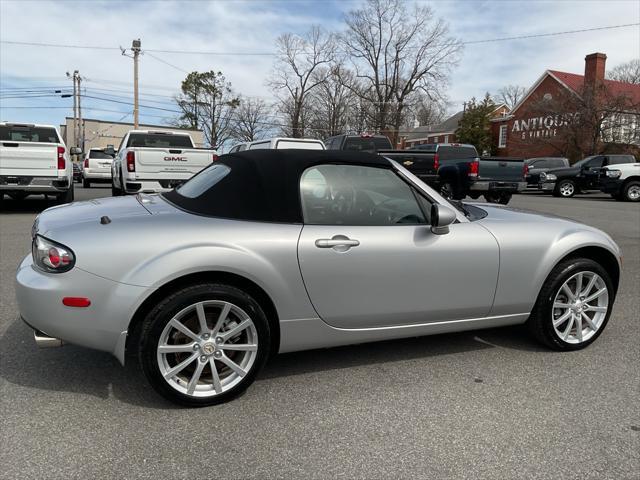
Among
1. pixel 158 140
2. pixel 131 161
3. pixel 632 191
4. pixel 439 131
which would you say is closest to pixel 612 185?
pixel 632 191

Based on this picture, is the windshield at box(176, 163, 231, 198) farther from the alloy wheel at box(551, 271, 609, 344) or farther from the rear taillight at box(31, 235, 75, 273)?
the alloy wheel at box(551, 271, 609, 344)

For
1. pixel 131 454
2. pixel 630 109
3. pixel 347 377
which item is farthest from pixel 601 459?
pixel 630 109

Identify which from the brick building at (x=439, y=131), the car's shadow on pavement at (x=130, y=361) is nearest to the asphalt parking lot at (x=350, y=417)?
the car's shadow on pavement at (x=130, y=361)

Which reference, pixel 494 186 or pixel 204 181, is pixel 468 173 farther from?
pixel 204 181

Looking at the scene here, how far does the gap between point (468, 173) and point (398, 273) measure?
12446 millimetres

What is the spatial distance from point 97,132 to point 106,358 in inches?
2636

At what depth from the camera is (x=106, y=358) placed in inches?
133

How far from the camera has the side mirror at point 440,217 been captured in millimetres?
3109

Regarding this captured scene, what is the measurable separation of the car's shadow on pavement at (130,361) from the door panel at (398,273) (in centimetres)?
48

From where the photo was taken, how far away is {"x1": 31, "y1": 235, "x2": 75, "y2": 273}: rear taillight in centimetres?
260

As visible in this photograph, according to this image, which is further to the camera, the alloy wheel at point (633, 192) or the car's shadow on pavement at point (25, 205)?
the alloy wheel at point (633, 192)

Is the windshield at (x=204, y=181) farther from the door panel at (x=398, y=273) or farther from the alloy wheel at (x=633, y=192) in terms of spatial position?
the alloy wheel at (x=633, y=192)

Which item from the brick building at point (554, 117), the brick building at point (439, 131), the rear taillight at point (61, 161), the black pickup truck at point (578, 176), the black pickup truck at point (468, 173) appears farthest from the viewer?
the brick building at point (439, 131)

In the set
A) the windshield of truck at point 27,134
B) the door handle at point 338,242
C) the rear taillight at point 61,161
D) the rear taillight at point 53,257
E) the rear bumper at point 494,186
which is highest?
the windshield of truck at point 27,134
